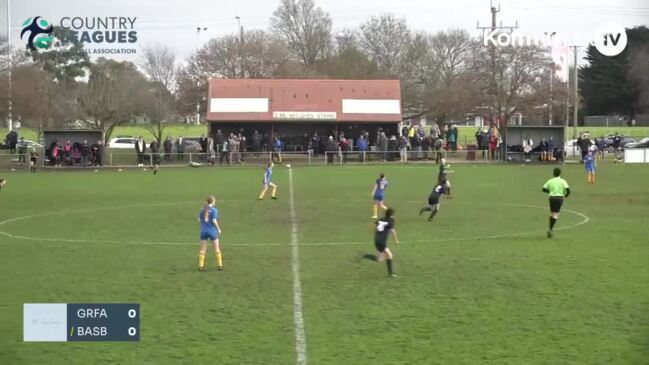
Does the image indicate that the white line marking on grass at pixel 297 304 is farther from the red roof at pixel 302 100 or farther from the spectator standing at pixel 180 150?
the red roof at pixel 302 100

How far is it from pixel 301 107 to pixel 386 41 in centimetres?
846

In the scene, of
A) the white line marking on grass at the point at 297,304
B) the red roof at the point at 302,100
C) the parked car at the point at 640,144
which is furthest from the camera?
the parked car at the point at 640,144

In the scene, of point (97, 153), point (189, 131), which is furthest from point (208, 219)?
point (189, 131)

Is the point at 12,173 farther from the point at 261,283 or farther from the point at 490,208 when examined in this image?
the point at 261,283

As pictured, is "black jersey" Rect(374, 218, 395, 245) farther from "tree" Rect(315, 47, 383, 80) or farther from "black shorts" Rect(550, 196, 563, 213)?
"tree" Rect(315, 47, 383, 80)

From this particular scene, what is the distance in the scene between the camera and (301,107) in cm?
5553

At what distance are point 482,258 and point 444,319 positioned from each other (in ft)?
19.1

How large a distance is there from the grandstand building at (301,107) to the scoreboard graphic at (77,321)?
46.7 metres

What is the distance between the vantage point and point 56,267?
16.2 metres

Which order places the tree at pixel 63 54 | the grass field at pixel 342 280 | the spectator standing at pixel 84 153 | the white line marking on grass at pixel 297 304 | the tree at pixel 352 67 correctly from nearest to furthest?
the white line marking on grass at pixel 297 304 → the grass field at pixel 342 280 → the tree at pixel 63 54 → the tree at pixel 352 67 → the spectator standing at pixel 84 153

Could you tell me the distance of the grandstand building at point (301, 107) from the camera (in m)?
55.1

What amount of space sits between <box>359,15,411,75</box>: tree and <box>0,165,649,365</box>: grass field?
64.0ft

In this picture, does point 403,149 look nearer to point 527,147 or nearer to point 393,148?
point 393,148

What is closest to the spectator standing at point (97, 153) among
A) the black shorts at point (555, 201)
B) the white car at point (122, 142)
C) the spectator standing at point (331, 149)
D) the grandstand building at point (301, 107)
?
the grandstand building at point (301, 107)
